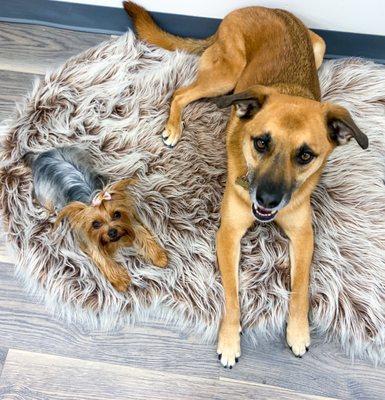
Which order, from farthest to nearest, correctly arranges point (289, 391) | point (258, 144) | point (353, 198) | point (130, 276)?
point (353, 198)
point (130, 276)
point (289, 391)
point (258, 144)

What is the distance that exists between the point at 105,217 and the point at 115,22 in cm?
154

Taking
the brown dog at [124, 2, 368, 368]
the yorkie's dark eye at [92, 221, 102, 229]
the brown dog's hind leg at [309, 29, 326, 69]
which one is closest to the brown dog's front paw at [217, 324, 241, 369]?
the brown dog at [124, 2, 368, 368]

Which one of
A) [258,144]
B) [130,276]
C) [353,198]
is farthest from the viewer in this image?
[353,198]

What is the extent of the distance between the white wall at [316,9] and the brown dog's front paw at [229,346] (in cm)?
188

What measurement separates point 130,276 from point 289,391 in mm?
937

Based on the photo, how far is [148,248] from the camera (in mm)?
2402

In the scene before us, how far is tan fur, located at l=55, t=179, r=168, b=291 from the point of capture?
84.0 inches

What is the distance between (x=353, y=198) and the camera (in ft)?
8.59

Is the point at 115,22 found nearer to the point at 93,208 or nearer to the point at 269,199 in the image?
the point at 93,208

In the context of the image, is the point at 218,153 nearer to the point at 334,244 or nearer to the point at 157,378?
the point at 334,244

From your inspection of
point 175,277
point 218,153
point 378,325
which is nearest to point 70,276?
point 175,277

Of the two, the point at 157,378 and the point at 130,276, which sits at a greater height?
the point at 130,276

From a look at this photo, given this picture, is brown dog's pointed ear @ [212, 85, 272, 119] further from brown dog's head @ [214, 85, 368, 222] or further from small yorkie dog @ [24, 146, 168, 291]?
small yorkie dog @ [24, 146, 168, 291]

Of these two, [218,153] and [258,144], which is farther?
[218,153]
